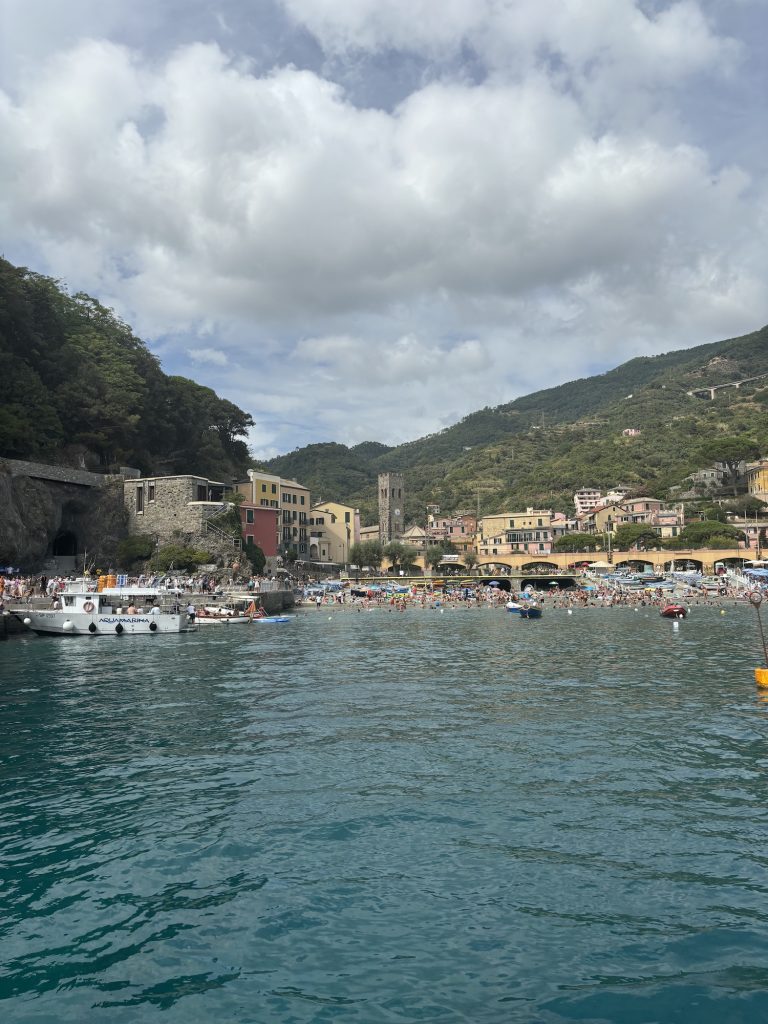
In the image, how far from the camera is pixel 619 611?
189 feet

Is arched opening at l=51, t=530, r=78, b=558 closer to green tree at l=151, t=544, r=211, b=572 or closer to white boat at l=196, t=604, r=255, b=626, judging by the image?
green tree at l=151, t=544, r=211, b=572

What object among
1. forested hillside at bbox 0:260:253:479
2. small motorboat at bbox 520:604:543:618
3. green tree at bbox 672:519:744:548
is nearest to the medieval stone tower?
forested hillside at bbox 0:260:253:479

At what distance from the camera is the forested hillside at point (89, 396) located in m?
50.8

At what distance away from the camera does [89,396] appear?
186 feet

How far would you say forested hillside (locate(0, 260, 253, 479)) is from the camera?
50.8 meters

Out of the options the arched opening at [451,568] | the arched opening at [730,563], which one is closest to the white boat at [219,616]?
the arched opening at [451,568]

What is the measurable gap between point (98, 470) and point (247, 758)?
52614mm

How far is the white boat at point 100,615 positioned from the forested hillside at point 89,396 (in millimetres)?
16667

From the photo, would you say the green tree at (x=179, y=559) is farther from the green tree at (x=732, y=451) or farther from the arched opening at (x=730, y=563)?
the green tree at (x=732, y=451)

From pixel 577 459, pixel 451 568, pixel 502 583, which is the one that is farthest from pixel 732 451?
pixel 451 568

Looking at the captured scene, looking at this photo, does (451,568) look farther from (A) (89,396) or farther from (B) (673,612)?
(A) (89,396)

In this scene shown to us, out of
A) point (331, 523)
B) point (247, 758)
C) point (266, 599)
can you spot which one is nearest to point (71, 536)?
point (266, 599)

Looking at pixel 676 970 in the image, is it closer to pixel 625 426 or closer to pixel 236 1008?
pixel 236 1008

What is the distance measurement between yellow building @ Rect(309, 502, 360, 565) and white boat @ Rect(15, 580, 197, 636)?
5528 cm
